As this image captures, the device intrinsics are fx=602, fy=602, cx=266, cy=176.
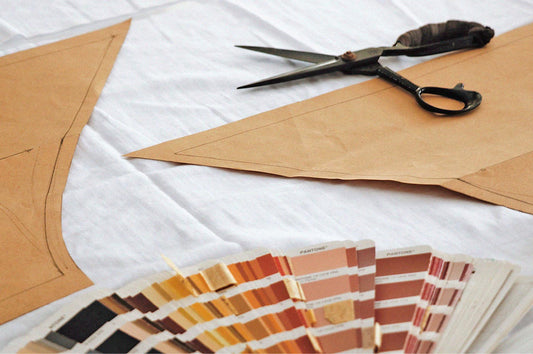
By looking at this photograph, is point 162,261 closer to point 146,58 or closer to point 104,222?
point 104,222

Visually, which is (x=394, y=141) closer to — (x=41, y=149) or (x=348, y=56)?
(x=348, y=56)

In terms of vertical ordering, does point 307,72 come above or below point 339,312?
above

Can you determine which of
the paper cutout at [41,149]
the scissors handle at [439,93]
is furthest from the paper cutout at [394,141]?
the paper cutout at [41,149]

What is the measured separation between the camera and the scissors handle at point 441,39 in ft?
3.13

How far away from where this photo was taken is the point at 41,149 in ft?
2.61

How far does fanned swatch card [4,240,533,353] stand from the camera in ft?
1.68

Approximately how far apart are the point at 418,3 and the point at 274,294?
77 centimetres

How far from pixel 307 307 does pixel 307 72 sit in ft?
1.49

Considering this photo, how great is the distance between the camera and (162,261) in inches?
25.0

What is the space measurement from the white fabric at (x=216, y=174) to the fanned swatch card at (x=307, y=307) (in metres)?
0.04

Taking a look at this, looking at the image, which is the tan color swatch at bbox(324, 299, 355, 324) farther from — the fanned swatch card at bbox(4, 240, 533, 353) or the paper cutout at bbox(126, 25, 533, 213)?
the paper cutout at bbox(126, 25, 533, 213)

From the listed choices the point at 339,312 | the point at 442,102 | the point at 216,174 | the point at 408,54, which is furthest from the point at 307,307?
the point at 408,54

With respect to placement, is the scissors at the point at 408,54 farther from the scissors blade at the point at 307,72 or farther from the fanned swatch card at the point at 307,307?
the fanned swatch card at the point at 307,307

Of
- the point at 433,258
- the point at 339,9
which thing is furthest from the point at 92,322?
the point at 339,9
